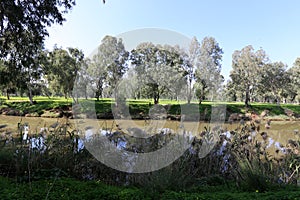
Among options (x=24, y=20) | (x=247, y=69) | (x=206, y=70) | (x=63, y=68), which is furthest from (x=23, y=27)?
(x=247, y=69)

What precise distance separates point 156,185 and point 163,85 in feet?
11.8

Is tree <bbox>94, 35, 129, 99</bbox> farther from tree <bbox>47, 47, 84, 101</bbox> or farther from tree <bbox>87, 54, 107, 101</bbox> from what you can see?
tree <bbox>47, 47, 84, 101</bbox>

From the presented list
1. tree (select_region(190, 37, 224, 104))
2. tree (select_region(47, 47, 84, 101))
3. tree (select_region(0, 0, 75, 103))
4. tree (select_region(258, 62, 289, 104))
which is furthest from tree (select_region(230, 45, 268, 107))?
tree (select_region(0, 0, 75, 103))

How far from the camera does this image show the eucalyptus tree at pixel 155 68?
520 centimetres

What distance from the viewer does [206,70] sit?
12.7 meters

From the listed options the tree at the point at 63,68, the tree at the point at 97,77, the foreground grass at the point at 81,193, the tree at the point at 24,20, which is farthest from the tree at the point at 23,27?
the tree at the point at 63,68

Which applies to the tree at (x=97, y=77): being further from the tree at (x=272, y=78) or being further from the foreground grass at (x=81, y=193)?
the tree at (x=272, y=78)

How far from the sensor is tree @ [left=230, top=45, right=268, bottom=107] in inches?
953

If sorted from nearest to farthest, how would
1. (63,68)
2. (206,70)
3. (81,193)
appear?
(81,193) → (206,70) → (63,68)

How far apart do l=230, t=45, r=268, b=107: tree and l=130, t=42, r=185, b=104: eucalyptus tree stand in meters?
20.5

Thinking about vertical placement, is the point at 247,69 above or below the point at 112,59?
above

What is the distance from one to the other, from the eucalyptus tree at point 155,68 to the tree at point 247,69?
2048 cm

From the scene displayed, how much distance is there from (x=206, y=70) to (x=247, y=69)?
46.7ft

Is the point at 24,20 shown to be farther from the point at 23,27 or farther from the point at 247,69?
the point at 247,69
